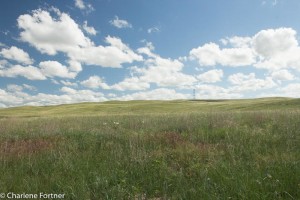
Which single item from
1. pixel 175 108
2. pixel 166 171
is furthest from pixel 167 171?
pixel 175 108

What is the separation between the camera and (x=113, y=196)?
4816mm

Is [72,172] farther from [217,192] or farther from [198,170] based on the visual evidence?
[217,192]

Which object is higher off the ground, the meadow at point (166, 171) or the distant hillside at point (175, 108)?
the distant hillside at point (175, 108)

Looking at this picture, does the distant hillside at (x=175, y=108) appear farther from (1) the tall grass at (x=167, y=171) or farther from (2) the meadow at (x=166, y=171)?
(1) the tall grass at (x=167, y=171)

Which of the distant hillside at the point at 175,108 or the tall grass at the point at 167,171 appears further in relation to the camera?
the distant hillside at the point at 175,108

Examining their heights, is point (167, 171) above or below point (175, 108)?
below

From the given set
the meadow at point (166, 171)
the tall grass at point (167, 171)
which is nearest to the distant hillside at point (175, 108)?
the meadow at point (166, 171)

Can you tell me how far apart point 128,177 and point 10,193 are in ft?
6.82

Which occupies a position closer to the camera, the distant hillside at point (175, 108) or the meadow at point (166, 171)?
the meadow at point (166, 171)

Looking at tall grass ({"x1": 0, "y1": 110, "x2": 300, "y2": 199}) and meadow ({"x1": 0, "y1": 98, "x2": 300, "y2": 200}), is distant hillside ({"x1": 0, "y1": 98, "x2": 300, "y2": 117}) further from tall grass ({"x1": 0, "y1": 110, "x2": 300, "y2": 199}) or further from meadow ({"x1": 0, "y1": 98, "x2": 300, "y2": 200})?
tall grass ({"x1": 0, "y1": 110, "x2": 300, "y2": 199})

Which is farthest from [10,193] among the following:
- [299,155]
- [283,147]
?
[283,147]

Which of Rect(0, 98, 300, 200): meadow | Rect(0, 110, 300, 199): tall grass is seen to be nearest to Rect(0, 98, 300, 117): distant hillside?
Rect(0, 98, 300, 200): meadow

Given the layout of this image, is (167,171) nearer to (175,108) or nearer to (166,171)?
(166,171)

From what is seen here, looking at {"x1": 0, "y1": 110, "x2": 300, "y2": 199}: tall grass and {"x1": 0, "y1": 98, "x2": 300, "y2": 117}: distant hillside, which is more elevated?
{"x1": 0, "y1": 98, "x2": 300, "y2": 117}: distant hillside
